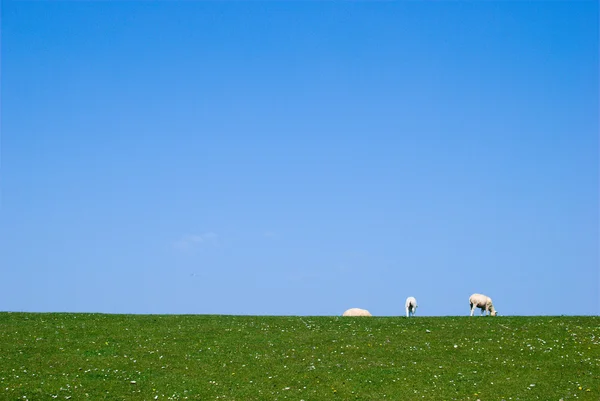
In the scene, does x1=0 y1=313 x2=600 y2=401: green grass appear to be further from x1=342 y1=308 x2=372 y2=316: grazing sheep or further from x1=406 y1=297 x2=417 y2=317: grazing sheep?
x1=342 y1=308 x2=372 y2=316: grazing sheep

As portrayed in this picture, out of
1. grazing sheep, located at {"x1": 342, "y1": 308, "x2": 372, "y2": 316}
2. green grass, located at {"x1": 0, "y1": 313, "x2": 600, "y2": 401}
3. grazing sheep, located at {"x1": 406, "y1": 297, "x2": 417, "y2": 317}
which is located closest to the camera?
green grass, located at {"x1": 0, "y1": 313, "x2": 600, "y2": 401}

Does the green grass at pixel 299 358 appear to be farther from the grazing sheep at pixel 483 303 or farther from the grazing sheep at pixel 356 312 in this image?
the grazing sheep at pixel 356 312

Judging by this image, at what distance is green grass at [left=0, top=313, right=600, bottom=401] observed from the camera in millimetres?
31812

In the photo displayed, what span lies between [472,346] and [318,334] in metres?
8.80

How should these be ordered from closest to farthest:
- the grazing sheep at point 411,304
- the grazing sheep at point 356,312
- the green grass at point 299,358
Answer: the green grass at point 299,358 < the grazing sheep at point 411,304 < the grazing sheep at point 356,312

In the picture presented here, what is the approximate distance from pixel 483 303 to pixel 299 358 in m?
24.5

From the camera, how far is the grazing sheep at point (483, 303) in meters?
56.2

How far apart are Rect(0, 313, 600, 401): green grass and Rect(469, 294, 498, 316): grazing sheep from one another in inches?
416

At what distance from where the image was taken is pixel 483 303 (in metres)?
56.2

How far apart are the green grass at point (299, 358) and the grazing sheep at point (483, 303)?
10574mm

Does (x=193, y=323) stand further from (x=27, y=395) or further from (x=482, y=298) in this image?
(x=482, y=298)

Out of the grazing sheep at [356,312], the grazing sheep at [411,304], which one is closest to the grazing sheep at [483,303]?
the grazing sheep at [411,304]

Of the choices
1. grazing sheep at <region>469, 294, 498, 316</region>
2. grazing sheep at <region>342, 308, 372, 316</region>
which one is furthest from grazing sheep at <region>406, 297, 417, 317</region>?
grazing sheep at <region>342, 308, 372, 316</region>

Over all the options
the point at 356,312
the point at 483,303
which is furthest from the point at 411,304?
the point at 356,312
